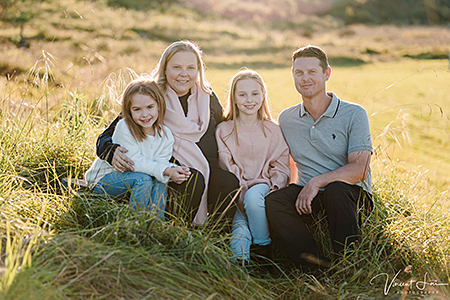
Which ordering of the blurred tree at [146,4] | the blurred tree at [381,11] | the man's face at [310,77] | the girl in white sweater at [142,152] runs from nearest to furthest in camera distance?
the girl in white sweater at [142,152], the man's face at [310,77], the blurred tree at [146,4], the blurred tree at [381,11]

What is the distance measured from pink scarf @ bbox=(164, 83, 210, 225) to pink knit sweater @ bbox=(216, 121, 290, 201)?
0.63ft

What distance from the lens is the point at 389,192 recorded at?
381 cm

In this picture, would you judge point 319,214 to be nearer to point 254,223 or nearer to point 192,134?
point 254,223

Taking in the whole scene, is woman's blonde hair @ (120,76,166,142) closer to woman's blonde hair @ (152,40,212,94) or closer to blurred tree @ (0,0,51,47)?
woman's blonde hair @ (152,40,212,94)

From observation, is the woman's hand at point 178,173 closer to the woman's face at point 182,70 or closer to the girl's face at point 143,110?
the girl's face at point 143,110

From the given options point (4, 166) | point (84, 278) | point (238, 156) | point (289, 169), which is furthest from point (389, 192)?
point (4, 166)

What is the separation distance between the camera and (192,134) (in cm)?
355

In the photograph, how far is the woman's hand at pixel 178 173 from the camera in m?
2.99

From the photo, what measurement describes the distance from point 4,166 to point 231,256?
1.90 meters

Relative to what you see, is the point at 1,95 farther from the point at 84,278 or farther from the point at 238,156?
the point at 84,278

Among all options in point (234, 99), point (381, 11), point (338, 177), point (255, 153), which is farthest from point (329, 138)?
point (381, 11)

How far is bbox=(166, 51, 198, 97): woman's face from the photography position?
11.4 ft

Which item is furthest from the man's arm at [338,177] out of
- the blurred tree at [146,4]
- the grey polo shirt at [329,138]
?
the blurred tree at [146,4]

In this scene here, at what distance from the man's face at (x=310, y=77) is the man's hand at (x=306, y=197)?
0.77m
